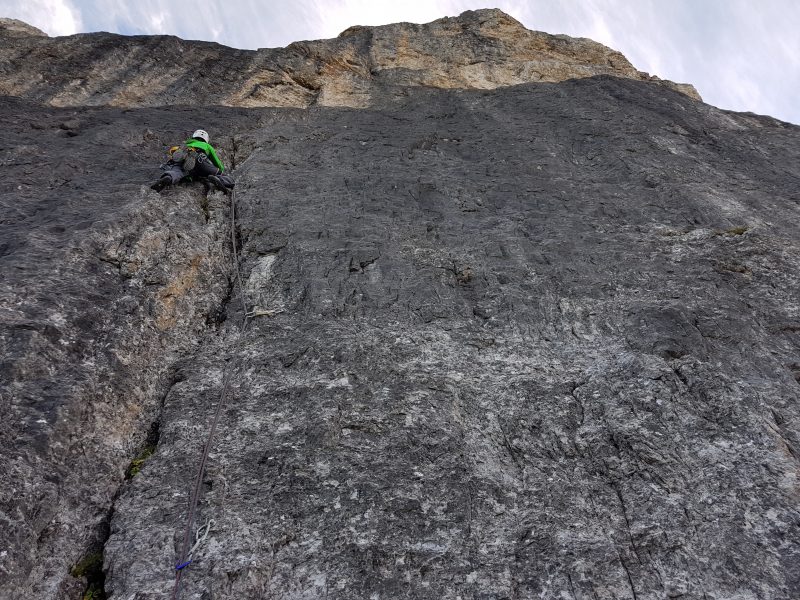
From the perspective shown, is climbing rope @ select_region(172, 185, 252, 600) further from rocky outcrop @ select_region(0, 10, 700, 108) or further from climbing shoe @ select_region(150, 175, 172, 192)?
rocky outcrop @ select_region(0, 10, 700, 108)

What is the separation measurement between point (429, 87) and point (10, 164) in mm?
8899

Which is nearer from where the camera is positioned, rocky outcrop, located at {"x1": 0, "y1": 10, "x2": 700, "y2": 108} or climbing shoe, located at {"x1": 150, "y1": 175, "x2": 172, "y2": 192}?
climbing shoe, located at {"x1": 150, "y1": 175, "x2": 172, "y2": 192}

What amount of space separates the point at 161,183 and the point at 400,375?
4828mm

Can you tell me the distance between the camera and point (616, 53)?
53.3ft

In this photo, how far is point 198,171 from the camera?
909 cm

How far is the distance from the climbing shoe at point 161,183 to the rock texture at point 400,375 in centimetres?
17

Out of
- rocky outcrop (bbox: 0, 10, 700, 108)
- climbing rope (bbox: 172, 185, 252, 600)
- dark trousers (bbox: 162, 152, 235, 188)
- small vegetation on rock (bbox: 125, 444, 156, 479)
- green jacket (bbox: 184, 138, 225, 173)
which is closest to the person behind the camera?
climbing rope (bbox: 172, 185, 252, 600)

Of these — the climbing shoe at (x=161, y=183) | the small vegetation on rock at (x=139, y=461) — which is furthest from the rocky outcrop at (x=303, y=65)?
the small vegetation on rock at (x=139, y=461)

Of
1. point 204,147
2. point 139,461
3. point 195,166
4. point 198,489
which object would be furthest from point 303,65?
point 198,489

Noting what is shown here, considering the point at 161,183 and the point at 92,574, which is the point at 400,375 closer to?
the point at 92,574

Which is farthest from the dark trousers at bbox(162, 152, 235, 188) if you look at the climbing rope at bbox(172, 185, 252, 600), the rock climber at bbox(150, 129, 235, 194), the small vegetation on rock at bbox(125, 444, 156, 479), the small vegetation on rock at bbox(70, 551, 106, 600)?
the small vegetation on rock at bbox(70, 551, 106, 600)

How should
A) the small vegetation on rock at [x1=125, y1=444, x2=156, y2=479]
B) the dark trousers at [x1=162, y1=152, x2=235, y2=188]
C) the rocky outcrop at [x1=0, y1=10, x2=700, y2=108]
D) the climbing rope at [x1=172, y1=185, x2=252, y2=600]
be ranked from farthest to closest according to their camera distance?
1. the rocky outcrop at [x1=0, y1=10, x2=700, y2=108]
2. the dark trousers at [x1=162, y1=152, x2=235, y2=188]
3. the small vegetation on rock at [x1=125, y1=444, x2=156, y2=479]
4. the climbing rope at [x1=172, y1=185, x2=252, y2=600]

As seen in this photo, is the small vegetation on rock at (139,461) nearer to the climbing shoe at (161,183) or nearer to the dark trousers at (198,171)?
the climbing shoe at (161,183)

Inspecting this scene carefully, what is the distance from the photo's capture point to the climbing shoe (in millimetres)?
8547
